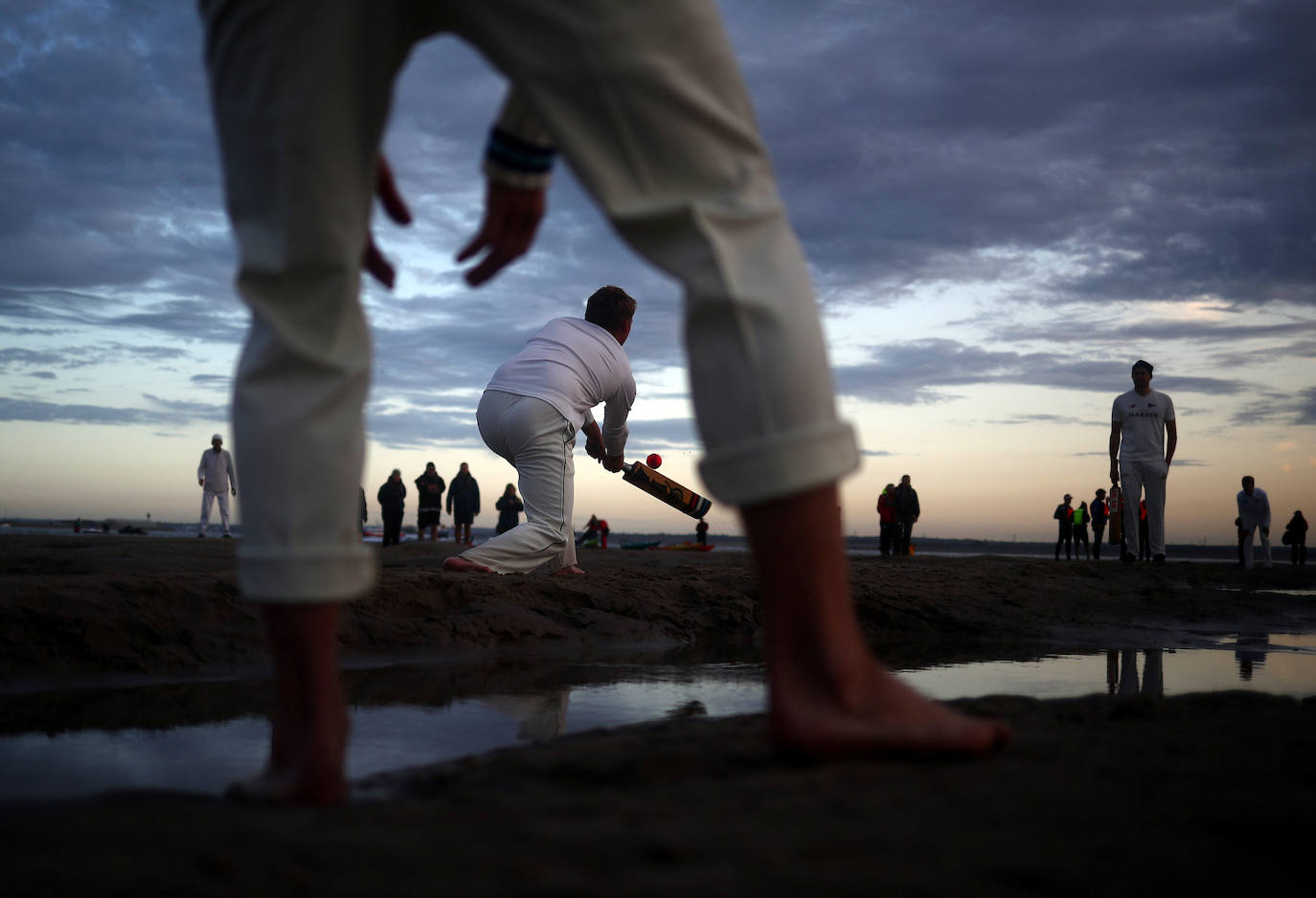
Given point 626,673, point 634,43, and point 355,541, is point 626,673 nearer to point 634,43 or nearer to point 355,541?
point 355,541

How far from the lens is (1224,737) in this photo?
5.25 feet

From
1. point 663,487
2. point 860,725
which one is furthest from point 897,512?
point 860,725

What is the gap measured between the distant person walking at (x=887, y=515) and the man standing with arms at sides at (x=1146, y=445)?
7369 mm

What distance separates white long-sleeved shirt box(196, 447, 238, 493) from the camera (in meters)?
16.3

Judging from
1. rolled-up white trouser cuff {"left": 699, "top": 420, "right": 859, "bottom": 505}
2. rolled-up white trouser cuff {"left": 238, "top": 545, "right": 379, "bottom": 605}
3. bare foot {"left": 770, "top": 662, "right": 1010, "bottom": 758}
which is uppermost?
rolled-up white trouser cuff {"left": 699, "top": 420, "right": 859, "bottom": 505}

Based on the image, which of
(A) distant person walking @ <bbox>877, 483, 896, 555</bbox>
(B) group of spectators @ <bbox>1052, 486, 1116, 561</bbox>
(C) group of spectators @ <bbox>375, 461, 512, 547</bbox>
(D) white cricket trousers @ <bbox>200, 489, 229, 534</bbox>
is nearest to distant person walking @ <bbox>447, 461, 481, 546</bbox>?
(C) group of spectators @ <bbox>375, 461, 512, 547</bbox>

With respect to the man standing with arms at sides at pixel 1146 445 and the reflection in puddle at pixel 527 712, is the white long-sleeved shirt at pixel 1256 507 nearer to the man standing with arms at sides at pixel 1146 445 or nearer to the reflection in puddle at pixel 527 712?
the man standing with arms at sides at pixel 1146 445

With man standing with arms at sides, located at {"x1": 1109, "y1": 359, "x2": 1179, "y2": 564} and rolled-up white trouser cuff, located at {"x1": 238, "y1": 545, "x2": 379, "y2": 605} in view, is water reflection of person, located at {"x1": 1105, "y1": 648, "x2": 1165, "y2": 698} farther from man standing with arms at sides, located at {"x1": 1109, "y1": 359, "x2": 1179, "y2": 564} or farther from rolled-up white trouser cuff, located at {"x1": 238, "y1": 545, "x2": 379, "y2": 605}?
man standing with arms at sides, located at {"x1": 1109, "y1": 359, "x2": 1179, "y2": 564}

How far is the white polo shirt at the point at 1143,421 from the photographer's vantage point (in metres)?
10.6

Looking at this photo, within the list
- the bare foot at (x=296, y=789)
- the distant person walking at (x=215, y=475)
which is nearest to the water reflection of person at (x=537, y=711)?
the bare foot at (x=296, y=789)

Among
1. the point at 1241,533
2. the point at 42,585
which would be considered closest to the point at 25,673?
the point at 42,585

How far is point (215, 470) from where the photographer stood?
1644 cm

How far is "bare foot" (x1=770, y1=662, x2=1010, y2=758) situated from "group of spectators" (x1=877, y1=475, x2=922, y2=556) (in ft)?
57.1

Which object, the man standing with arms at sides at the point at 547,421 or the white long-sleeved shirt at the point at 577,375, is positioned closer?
the man standing with arms at sides at the point at 547,421
